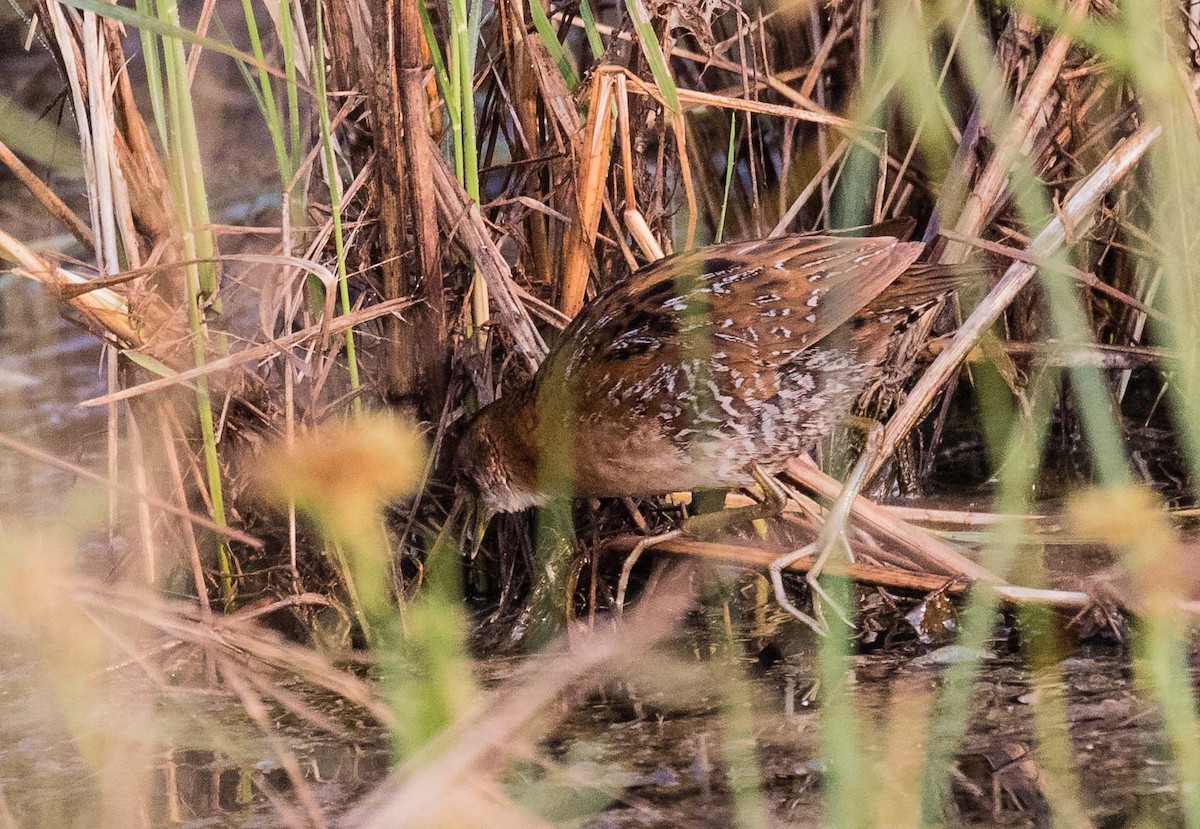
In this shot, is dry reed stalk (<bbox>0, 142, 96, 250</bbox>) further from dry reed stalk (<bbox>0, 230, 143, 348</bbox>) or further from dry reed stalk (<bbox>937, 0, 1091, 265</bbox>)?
Answer: dry reed stalk (<bbox>937, 0, 1091, 265</bbox>)

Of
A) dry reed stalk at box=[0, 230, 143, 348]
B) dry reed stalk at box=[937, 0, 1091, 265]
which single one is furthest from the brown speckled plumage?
dry reed stalk at box=[0, 230, 143, 348]

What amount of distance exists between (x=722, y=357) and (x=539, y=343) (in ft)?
1.53

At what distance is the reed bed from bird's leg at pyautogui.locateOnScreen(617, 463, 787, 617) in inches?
2.6

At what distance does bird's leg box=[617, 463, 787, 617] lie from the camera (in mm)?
3053

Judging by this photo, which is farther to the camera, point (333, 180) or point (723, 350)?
point (723, 350)

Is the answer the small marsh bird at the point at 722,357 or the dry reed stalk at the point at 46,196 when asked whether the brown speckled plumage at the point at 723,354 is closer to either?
the small marsh bird at the point at 722,357

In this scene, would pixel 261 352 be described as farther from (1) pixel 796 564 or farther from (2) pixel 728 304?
(1) pixel 796 564

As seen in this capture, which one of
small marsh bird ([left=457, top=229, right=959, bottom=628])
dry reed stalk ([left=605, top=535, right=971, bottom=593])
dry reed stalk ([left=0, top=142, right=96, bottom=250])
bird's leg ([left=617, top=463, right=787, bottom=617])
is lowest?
dry reed stalk ([left=605, top=535, right=971, bottom=593])

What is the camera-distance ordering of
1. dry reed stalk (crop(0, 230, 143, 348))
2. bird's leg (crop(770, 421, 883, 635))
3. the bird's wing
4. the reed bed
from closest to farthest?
1. the reed bed
2. dry reed stalk (crop(0, 230, 143, 348))
3. bird's leg (crop(770, 421, 883, 635))
4. the bird's wing

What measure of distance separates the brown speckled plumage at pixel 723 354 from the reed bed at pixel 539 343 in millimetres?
199

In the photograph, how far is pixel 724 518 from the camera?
10.4 ft

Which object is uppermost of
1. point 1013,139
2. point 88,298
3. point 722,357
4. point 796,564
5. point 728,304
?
point 1013,139

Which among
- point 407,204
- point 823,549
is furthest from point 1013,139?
point 407,204

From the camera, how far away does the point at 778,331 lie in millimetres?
2996
